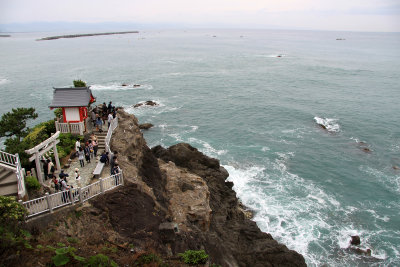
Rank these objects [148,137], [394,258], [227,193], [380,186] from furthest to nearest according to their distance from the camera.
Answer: [148,137] → [380,186] → [227,193] → [394,258]

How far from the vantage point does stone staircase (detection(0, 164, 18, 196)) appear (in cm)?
1510

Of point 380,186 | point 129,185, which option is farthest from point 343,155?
point 129,185

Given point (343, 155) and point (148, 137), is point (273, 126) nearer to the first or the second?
point (343, 155)

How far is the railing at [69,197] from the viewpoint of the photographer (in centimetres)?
1424

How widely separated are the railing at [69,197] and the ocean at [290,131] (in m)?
18.0

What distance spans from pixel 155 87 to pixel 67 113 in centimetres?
5489

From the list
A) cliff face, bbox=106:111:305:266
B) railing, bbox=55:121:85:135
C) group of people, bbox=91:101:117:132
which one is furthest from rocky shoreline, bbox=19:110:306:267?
railing, bbox=55:121:85:135

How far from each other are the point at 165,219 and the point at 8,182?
32.8ft

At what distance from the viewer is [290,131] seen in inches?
1965

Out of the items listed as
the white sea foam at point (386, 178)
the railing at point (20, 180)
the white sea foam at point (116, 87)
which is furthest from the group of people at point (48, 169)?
the white sea foam at point (116, 87)

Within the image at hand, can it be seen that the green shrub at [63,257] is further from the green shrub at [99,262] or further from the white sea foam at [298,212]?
the white sea foam at [298,212]

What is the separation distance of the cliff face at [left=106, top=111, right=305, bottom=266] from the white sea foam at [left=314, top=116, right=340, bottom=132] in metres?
28.0

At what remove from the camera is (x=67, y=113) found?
Answer: 24234 millimetres

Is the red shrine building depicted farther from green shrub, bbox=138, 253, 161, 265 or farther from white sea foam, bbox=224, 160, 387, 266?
white sea foam, bbox=224, 160, 387, 266
